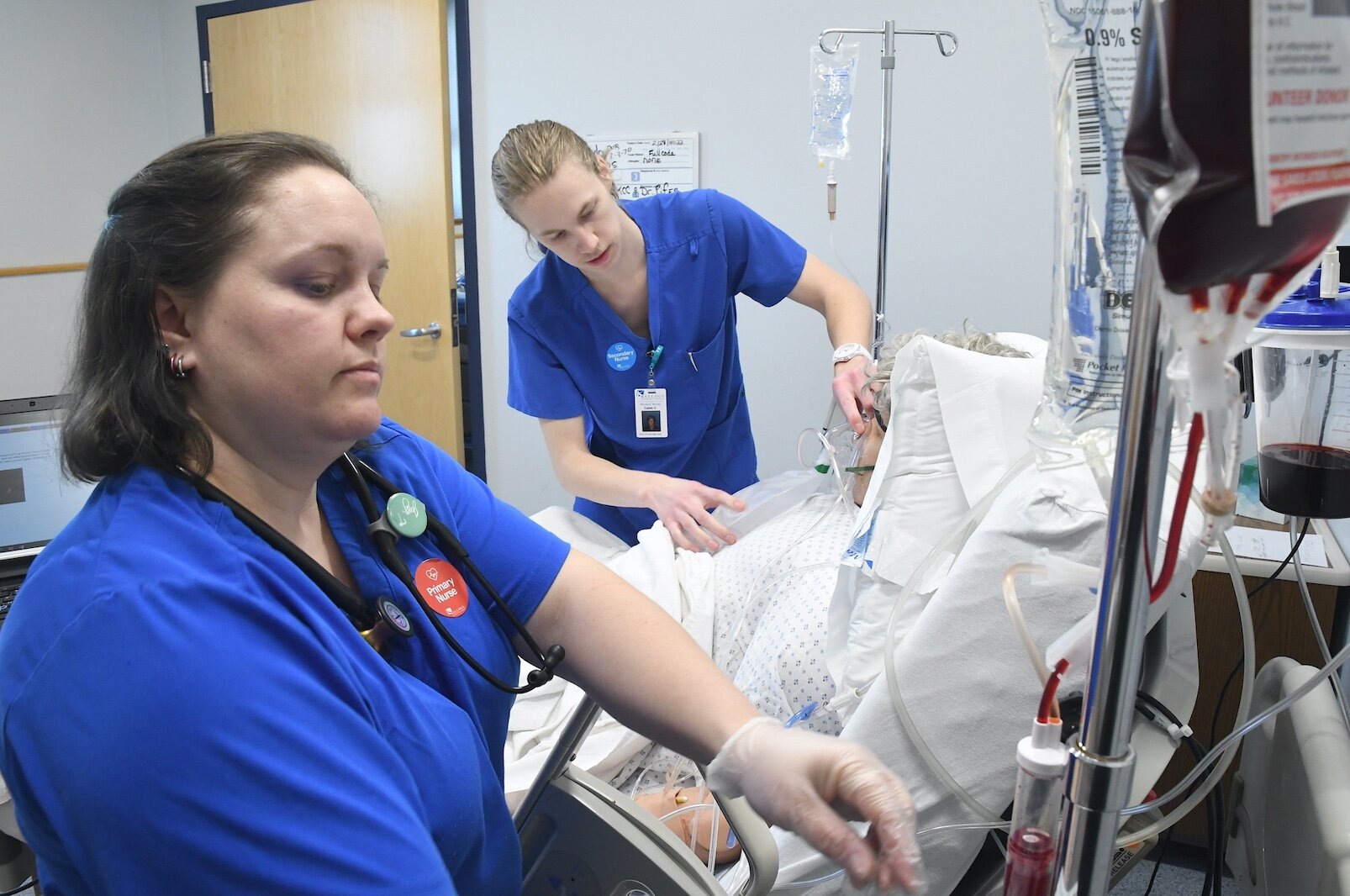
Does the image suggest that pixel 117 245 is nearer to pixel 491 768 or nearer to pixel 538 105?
pixel 491 768

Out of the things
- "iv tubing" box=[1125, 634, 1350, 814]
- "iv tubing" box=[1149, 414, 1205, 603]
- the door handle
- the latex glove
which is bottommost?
the latex glove

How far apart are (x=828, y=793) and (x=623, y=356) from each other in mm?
1473

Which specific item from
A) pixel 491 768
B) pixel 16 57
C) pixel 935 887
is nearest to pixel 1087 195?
pixel 491 768

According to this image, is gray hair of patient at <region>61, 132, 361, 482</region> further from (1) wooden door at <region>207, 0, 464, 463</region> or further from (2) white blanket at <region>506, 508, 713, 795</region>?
(1) wooden door at <region>207, 0, 464, 463</region>

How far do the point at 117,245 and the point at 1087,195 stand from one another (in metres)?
0.84

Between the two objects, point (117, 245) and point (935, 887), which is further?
point (935, 887)

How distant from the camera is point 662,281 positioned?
2.23m

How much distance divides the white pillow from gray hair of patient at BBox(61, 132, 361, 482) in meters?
0.94

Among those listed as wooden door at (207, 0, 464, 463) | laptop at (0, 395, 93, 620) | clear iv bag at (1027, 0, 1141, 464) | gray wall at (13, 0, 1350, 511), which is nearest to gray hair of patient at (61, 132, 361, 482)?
clear iv bag at (1027, 0, 1141, 464)

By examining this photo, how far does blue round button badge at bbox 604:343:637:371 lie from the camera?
2242 millimetres

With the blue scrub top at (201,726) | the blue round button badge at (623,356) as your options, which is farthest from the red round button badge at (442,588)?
the blue round button badge at (623,356)

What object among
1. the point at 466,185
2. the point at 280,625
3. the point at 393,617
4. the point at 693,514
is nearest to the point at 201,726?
the point at 280,625

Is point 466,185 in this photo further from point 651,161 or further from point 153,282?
point 153,282

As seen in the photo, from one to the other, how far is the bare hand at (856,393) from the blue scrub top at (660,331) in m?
0.44
